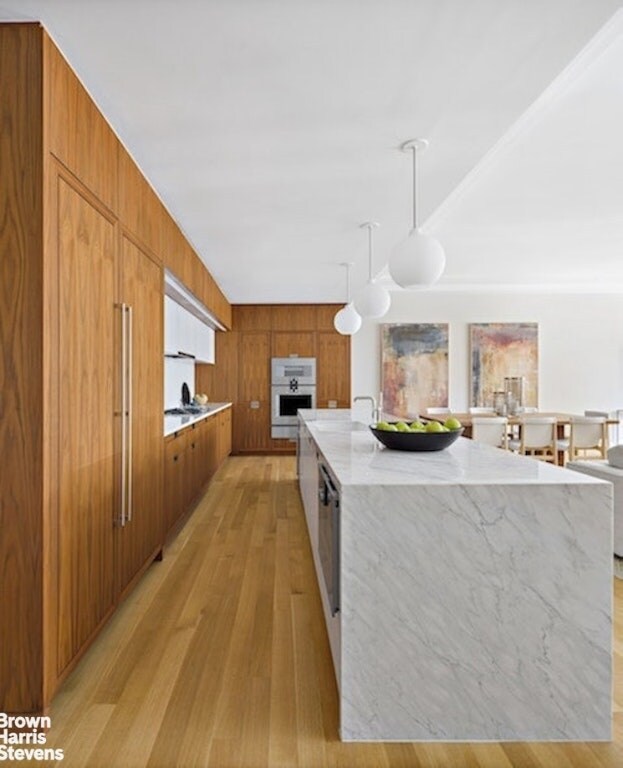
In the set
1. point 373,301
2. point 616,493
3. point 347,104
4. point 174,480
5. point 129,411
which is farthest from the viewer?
point 373,301

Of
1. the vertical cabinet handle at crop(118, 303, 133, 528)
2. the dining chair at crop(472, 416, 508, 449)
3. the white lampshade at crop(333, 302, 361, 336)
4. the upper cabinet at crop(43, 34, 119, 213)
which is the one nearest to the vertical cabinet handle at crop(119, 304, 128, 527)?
the vertical cabinet handle at crop(118, 303, 133, 528)

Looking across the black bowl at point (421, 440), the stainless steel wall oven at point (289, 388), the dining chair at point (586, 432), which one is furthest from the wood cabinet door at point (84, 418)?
the stainless steel wall oven at point (289, 388)

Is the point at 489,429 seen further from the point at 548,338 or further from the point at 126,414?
the point at 126,414

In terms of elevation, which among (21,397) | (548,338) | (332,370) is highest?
(548,338)

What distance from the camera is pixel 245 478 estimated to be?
5867mm

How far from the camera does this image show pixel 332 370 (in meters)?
7.74

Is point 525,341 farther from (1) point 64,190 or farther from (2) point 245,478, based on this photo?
(1) point 64,190

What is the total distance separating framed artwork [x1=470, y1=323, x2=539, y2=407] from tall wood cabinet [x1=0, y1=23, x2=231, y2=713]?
6548mm

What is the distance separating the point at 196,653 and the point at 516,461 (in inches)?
64.3

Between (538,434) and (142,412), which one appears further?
(538,434)

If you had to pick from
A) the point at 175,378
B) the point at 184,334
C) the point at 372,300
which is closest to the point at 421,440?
the point at 372,300

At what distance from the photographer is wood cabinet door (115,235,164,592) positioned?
257 cm

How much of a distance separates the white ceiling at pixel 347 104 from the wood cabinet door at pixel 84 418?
1.96ft

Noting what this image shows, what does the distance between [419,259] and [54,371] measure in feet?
6.05
